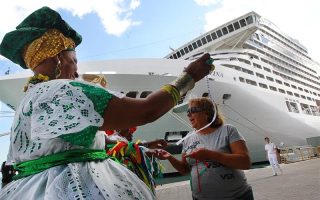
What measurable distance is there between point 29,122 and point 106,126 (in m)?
0.32

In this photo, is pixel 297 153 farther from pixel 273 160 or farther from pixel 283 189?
pixel 283 189

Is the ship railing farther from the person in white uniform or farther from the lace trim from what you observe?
the lace trim

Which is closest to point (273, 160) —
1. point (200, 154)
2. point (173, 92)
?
point (200, 154)

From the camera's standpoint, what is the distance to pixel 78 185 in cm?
102

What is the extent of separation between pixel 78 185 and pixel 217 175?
134cm

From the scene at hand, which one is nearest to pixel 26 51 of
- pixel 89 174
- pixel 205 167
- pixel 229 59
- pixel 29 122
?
pixel 29 122

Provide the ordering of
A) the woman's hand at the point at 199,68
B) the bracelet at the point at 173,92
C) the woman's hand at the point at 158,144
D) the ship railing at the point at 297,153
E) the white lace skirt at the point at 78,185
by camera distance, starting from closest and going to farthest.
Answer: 1. the white lace skirt at the point at 78,185
2. the bracelet at the point at 173,92
3. the woman's hand at the point at 199,68
4. the woman's hand at the point at 158,144
5. the ship railing at the point at 297,153

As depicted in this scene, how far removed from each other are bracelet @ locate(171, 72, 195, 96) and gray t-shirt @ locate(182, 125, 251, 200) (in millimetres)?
989

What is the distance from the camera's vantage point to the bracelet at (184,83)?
4.30ft

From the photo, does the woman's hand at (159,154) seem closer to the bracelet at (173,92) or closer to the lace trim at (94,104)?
the bracelet at (173,92)

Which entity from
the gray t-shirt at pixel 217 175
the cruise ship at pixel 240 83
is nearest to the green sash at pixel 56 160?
the gray t-shirt at pixel 217 175

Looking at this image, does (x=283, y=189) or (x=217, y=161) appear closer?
(x=217, y=161)

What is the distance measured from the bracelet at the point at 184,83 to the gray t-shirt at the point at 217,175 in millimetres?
989

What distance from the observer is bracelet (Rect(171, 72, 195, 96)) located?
4.30 ft
